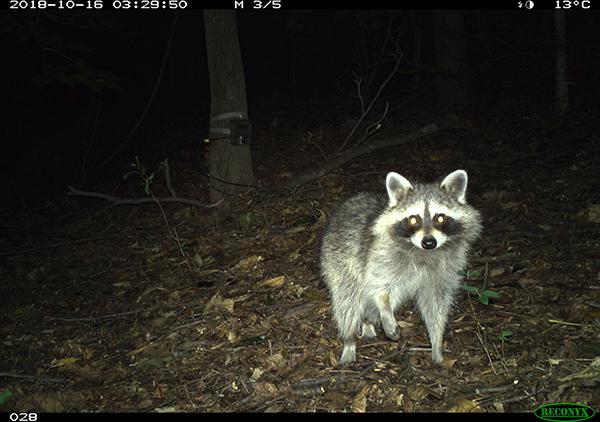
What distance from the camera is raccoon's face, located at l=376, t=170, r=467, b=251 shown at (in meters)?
3.68

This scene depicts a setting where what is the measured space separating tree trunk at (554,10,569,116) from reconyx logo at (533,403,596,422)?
6906mm

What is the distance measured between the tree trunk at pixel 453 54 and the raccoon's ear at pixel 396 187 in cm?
661

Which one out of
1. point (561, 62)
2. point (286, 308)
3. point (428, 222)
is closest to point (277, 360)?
point (286, 308)

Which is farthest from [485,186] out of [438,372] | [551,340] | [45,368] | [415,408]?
[45,368]

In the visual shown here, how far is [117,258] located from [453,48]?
698 centimetres

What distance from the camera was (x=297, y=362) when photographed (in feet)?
12.4

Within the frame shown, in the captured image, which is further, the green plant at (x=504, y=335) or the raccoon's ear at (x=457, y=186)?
the raccoon's ear at (x=457, y=186)

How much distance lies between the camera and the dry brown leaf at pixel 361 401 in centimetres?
319

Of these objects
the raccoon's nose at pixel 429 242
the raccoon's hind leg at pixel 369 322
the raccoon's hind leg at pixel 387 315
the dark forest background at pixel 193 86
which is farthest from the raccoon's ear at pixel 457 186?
the dark forest background at pixel 193 86

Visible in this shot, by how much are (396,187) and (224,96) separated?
347 cm

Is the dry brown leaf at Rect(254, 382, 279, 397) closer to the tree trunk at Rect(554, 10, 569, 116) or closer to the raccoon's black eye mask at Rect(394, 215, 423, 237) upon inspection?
the raccoon's black eye mask at Rect(394, 215, 423, 237)

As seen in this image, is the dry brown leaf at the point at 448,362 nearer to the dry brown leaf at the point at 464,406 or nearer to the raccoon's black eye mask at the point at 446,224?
the dry brown leaf at the point at 464,406

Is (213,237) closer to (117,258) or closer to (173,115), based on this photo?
(117,258)

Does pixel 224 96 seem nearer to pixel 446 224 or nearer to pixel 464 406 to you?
pixel 446 224
